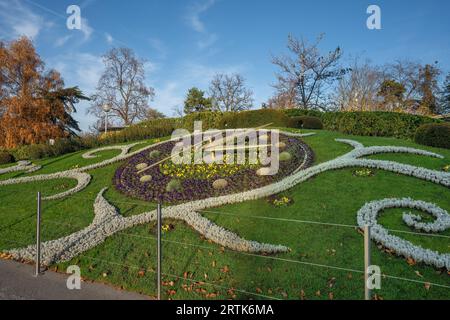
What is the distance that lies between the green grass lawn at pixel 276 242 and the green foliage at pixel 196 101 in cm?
3494

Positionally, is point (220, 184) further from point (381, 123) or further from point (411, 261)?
point (381, 123)

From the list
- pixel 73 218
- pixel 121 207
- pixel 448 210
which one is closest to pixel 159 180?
pixel 121 207

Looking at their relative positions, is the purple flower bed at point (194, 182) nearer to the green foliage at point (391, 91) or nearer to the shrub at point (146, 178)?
the shrub at point (146, 178)

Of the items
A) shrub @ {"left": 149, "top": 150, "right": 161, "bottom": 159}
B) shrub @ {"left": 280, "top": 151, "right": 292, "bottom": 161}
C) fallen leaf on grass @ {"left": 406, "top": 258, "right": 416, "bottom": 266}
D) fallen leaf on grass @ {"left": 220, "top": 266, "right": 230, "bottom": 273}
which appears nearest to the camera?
fallen leaf on grass @ {"left": 406, "top": 258, "right": 416, "bottom": 266}

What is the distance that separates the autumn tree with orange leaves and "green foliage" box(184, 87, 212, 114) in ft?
60.6

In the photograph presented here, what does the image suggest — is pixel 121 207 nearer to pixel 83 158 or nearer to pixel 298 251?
pixel 298 251

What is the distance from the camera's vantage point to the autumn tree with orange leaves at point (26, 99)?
2412 cm

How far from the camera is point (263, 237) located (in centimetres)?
A: 596

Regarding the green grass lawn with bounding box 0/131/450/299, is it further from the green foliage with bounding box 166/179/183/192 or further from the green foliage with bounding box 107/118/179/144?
the green foliage with bounding box 107/118/179/144

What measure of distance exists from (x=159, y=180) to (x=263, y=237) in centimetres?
548

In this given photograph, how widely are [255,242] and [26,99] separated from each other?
27.5 metres

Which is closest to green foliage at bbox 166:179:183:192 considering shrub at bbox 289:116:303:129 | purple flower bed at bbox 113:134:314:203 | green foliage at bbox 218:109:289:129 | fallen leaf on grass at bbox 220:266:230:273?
purple flower bed at bbox 113:134:314:203

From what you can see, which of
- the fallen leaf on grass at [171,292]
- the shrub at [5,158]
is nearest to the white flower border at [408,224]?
the fallen leaf on grass at [171,292]

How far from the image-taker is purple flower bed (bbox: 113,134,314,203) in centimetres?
877
